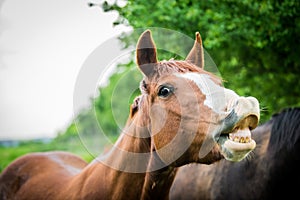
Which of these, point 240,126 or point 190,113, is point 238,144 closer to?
point 240,126

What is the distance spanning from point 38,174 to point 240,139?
271 cm

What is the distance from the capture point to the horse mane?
16.0 feet

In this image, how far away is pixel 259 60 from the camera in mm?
7297

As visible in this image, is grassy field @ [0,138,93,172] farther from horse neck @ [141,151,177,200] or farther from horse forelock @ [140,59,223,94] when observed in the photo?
horse forelock @ [140,59,223,94]

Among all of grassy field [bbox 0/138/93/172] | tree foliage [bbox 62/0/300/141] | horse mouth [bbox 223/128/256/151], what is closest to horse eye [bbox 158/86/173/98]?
horse mouth [bbox 223/128/256/151]

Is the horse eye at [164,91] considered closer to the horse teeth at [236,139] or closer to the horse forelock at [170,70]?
the horse forelock at [170,70]

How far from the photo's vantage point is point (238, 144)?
2789mm

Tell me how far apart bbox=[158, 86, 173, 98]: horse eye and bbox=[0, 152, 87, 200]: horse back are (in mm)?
1618

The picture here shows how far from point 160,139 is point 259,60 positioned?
15.2 ft

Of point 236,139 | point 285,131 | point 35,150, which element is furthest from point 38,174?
point 35,150

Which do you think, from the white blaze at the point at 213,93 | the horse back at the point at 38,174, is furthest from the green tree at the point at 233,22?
the white blaze at the point at 213,93

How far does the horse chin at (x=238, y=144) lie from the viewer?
9.14ft

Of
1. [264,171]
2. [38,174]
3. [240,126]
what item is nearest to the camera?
[240,126]

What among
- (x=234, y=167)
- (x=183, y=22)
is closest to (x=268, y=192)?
(x=234, y=167)
